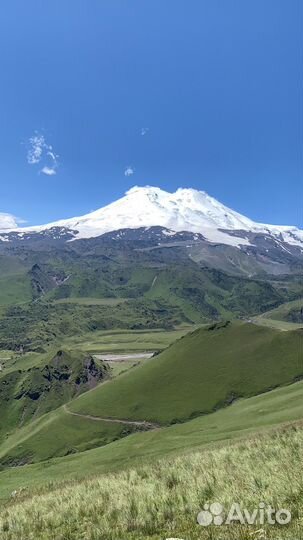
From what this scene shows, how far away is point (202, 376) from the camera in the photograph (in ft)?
529

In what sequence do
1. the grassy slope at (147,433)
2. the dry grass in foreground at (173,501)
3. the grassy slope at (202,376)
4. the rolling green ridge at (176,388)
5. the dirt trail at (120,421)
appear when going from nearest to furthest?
the dry grass in foreground at (173,501) < the grassy slope at (147,433) < the dirt trail at (120,421) < the rolling green ridge at (176,388) < the grassy slope at (202,376)

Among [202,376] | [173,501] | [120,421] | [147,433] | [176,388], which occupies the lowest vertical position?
[147,433]

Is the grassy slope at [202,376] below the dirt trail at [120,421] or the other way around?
the other way around

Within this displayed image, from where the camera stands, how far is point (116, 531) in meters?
13.6

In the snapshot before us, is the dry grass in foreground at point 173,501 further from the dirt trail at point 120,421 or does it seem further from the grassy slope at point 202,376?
the dirt trail at point 120,421

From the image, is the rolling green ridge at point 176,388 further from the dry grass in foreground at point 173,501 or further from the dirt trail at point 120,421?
the dry grass in foreground at point 173,501

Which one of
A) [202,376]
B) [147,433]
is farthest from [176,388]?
[147,433]

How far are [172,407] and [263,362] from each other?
39489 mm

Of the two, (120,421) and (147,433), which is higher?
(120,421)

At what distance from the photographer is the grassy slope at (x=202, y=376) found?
475ft

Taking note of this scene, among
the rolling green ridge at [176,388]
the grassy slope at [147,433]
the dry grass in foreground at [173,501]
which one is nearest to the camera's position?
the dry grass in foreground at [173,501]

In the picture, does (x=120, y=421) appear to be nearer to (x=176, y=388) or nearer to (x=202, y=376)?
(x=176, y=388)

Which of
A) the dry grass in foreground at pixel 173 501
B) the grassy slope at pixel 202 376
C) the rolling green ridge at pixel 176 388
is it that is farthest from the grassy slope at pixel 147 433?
the dry grass in foreground at pixel 173 501

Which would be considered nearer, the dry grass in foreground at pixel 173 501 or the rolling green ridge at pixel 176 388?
the dry grass in foreground at pixel 173 501
